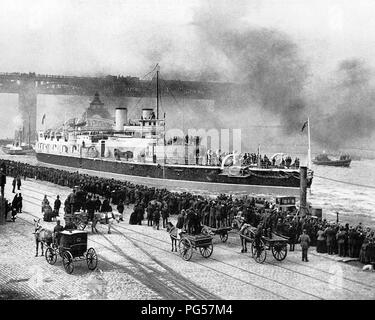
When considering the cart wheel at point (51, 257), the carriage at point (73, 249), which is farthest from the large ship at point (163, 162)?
the carriage at point (73, 249)

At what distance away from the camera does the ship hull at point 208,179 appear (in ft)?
112

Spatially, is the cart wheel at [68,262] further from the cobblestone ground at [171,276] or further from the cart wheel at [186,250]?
the cart wheel at [186,250]

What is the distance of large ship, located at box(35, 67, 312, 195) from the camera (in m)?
34.5

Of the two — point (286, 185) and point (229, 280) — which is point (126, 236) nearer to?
point (229, 280)

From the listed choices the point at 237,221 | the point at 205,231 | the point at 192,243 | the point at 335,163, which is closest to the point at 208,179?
the point at 237,221

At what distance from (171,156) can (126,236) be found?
24421 mm

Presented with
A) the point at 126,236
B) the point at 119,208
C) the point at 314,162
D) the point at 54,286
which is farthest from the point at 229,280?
the point at 314,162

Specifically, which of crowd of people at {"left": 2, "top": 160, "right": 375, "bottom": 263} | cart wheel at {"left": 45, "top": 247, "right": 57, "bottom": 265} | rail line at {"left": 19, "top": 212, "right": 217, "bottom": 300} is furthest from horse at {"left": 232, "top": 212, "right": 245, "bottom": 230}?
cart wheel at {"left": 45, "top": 247, "right": 57, "bottom": 265}

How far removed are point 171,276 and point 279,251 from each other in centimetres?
344

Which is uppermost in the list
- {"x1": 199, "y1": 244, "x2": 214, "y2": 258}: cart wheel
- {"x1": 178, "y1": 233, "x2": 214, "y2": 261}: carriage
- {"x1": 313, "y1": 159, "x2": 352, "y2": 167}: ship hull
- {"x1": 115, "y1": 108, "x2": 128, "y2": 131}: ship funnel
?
{"x1": 115, "y1": 108, "x2": 128, "y2": 131}: ship funnel

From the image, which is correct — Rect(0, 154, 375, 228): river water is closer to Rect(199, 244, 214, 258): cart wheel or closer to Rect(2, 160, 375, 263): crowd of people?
Rect(2, 160, 375, 263): crowd of people

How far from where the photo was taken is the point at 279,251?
481 inches

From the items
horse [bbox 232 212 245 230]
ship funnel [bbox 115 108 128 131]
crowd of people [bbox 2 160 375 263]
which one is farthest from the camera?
ship funnel [bbox 115 108 128 131]

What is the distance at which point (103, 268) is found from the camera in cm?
1144
